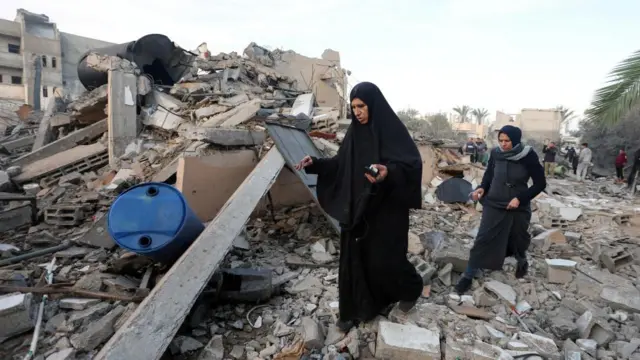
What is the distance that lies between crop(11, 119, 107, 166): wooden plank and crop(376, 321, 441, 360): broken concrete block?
7353 mm

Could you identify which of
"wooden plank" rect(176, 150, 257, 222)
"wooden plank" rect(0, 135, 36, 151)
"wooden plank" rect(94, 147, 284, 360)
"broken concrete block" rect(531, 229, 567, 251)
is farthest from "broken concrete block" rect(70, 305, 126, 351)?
"wooden plank" rect(0, 135, 36, 151)

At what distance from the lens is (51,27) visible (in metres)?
27.6

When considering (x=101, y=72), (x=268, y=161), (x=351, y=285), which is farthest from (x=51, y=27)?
(x=351, y=285)

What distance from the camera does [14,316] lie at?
2.32 m

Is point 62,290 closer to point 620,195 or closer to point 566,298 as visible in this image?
point 566,298

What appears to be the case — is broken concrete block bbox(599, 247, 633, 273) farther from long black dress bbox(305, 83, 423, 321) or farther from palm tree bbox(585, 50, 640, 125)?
long black dress bbox(305, 83, 423, 321)

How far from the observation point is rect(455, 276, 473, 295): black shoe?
3.12 meters

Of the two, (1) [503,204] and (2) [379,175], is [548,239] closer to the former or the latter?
(1) [503,204]

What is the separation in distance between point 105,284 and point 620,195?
463 inches

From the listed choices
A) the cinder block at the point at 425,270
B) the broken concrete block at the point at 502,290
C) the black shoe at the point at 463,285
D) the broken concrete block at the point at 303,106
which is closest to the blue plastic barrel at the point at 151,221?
the cinder block at the point at 425,270

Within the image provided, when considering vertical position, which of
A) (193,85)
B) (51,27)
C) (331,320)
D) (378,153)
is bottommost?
(331,320)

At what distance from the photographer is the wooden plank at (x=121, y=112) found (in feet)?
22.0

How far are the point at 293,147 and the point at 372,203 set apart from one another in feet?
6.84

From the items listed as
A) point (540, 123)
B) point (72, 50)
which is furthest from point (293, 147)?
point (72, 50)
